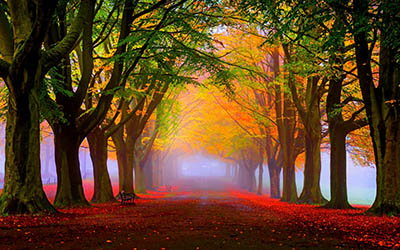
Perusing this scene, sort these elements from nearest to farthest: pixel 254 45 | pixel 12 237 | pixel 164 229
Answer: pixel 12 237, pixel 164 229, pixel 254 45

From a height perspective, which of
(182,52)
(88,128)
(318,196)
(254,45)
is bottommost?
(318,196)

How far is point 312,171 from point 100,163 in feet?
41.4

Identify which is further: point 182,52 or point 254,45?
point 254,45

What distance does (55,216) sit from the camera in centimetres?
976

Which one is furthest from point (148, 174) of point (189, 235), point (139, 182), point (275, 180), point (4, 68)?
point (189, 235)

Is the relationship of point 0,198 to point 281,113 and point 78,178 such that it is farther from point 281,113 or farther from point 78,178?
point 281,113

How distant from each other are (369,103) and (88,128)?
11.4 m

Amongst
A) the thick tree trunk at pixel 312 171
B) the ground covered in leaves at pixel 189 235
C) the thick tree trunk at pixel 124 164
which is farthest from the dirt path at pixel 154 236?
the thick tree trunk at pixel 124 164

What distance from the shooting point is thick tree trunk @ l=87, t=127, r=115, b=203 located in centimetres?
1880

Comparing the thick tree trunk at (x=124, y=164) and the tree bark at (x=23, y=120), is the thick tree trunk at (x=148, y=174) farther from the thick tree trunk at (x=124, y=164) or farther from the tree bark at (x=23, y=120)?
the tree bark at (x=23, y=120)

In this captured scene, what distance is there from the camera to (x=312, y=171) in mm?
20328

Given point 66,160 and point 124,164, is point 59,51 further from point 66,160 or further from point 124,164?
point 124,164

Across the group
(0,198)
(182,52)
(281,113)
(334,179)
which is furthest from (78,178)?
(281,113)

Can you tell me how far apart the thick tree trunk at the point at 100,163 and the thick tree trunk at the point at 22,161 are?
8601mm
